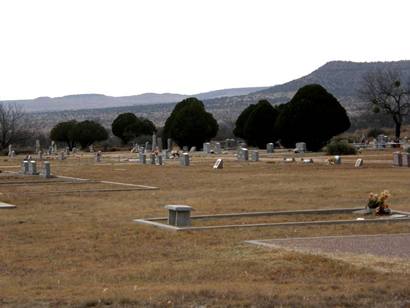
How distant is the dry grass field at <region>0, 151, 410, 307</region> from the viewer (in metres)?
9.59

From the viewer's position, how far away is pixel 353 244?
13703mm

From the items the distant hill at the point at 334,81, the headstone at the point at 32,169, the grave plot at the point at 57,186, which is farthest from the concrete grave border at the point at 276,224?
the distant hill at the point at 334,81


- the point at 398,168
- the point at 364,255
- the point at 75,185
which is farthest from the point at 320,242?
the point at 398,168

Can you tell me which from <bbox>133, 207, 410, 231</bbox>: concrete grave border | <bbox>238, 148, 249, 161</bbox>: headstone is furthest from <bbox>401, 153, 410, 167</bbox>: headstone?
<bbox>133, 207, 410, 231</bbox>: concrete grave border

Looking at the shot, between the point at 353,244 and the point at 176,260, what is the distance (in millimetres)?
2761

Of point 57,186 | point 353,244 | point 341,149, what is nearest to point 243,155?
point 341,149

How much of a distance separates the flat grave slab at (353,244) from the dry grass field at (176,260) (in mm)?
457

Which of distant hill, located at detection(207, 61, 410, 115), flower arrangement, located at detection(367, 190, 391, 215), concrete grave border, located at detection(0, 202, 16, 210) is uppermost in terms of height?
distant hill, located at detection(207, 61, 410, 115)

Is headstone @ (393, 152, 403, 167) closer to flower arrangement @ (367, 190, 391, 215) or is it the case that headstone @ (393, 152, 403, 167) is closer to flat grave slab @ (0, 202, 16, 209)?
flat grave slab @ (0, 202, 16, 209)

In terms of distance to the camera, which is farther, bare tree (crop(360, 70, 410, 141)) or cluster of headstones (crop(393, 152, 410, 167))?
bare tree (crop(360, 70, 410, 141))

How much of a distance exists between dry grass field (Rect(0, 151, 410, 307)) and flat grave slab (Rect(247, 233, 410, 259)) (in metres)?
0.46

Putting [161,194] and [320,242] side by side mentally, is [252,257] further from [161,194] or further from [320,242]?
[161,194]

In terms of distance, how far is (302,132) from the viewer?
6538cm

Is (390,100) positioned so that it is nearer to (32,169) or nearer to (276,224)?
(32,169)
